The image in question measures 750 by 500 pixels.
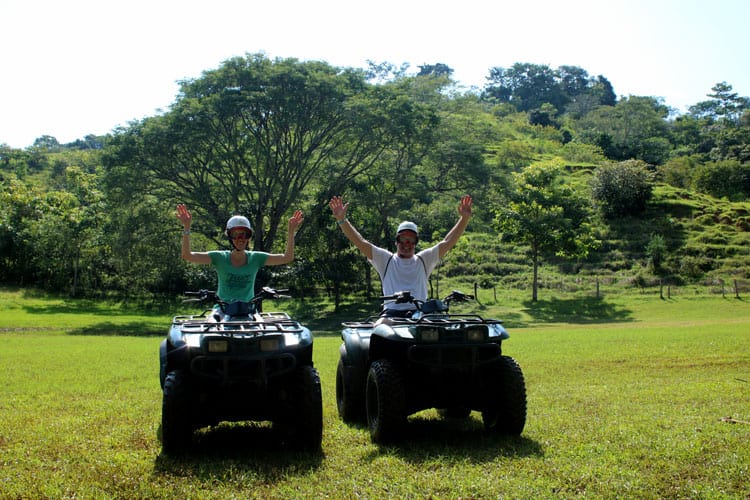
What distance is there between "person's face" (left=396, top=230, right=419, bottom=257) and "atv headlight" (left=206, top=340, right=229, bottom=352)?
2.40 meters

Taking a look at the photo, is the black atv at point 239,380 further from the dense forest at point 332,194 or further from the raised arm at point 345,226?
the dense forest at point 332,194

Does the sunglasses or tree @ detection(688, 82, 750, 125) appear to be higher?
tree @ detection(688, 82, 750, 125)

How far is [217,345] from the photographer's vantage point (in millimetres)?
6168

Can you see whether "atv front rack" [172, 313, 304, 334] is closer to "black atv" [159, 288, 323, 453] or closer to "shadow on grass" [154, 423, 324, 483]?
"black atv" [159, 288, 323, 453]

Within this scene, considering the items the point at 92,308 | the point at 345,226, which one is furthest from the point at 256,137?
the point at 345,226

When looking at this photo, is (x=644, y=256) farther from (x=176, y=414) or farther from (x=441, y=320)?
(x=176, y=414)

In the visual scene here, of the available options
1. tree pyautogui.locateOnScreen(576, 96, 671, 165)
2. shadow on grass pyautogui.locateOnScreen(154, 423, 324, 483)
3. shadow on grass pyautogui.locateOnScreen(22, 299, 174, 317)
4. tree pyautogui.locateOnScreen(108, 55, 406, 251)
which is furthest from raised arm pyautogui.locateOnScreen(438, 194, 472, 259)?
tree pyautogui.locateOnScreen(576, 96, 671, 165)

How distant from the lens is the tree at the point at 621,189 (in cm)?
5772

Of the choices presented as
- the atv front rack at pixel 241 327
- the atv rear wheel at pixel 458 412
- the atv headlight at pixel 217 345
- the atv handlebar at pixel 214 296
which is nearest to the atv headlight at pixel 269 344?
the atv front rack at pixel 241 327

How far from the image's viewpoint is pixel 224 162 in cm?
3428

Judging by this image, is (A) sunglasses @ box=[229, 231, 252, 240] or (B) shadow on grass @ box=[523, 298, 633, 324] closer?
(A) sunglasses @ box=[229, 231, 252, 240]

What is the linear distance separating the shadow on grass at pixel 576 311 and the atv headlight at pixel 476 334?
94.0ft

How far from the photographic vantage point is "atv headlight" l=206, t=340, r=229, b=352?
6.16 meters

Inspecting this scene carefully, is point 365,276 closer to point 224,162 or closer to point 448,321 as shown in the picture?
point 224,162
